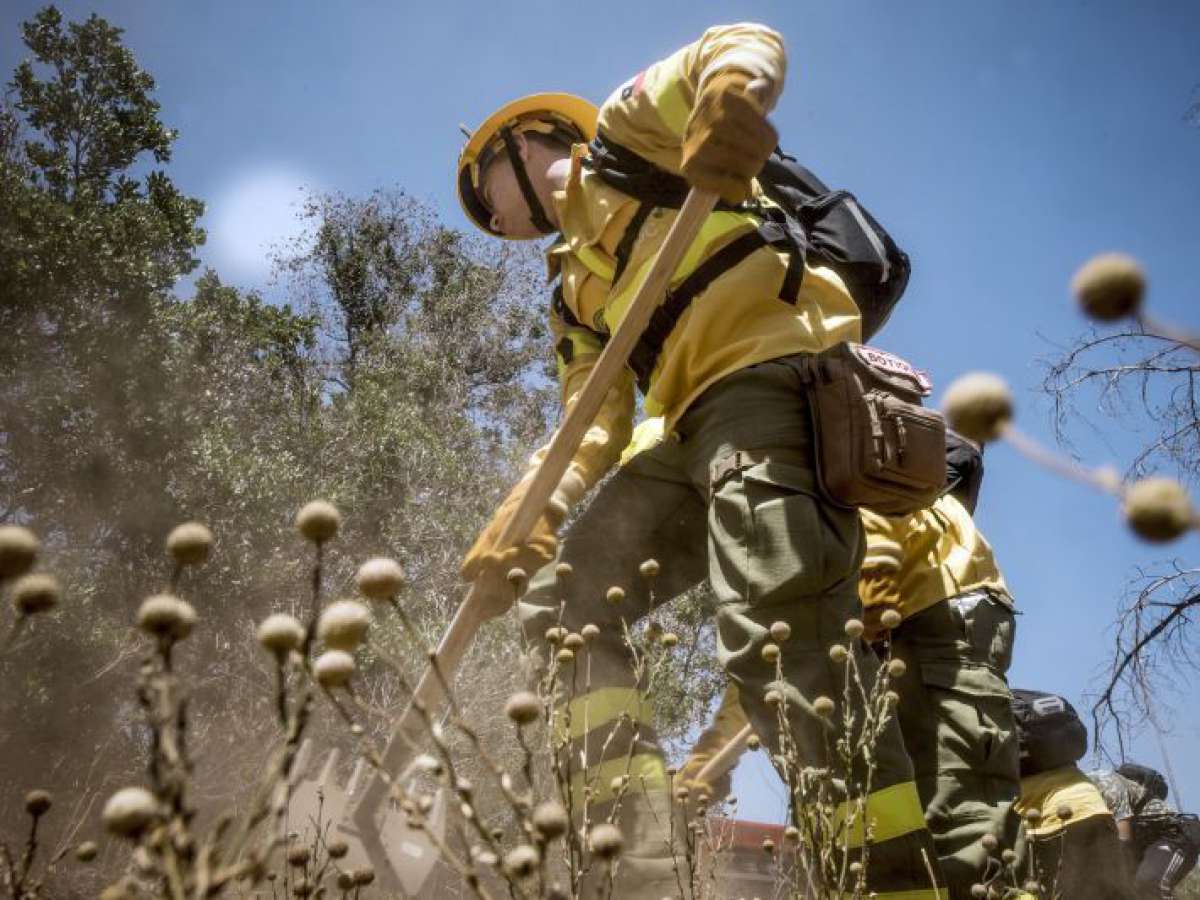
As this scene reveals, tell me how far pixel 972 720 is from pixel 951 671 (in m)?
0.15

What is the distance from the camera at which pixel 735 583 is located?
74.2 inches

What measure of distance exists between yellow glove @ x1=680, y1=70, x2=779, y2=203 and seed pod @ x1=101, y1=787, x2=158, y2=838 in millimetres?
1628

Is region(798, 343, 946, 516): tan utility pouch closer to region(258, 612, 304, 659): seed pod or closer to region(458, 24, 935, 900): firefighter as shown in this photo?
region(458, 24, 935, 900): firefighter

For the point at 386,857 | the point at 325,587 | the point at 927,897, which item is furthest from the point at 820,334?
the point at 325,587

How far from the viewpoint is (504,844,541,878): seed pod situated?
67 cm

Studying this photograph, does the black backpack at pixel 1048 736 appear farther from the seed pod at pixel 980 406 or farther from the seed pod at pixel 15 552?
the seed pod at pixel 15 552

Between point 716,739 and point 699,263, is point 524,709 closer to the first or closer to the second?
point 699,263

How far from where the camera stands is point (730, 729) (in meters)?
3.20

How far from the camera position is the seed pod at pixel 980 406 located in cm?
54

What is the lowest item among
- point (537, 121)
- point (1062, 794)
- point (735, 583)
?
point (1062, 794)

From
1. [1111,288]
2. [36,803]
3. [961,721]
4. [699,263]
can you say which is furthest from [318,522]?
[961,721]

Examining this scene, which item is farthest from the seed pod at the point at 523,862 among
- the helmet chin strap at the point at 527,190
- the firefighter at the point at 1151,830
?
the firefighter at the point at 1151,830

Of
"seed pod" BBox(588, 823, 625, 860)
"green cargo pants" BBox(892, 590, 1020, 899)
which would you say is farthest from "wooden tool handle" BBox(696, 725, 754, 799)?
"seed pod" BBox(588, 823, 625, 860)

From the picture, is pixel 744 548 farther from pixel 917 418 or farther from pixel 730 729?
pixel 730 729
